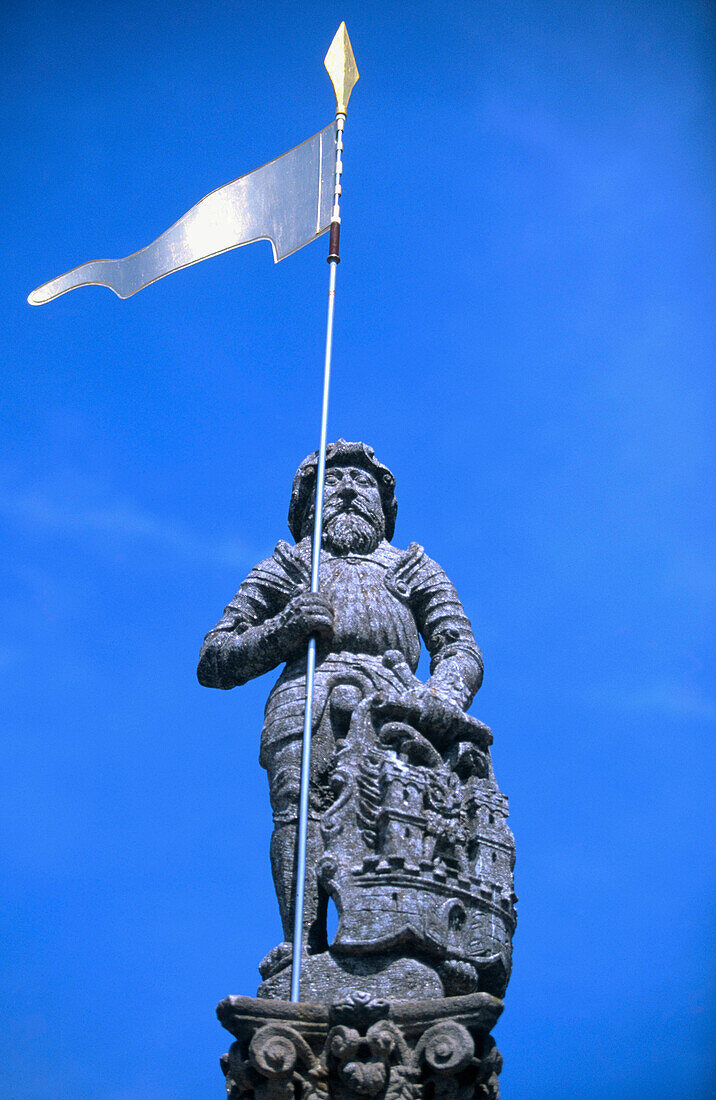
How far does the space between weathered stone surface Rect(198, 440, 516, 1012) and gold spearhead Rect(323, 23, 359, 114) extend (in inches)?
123

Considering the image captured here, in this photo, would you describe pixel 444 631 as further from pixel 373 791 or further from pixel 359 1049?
pixel 359 1049

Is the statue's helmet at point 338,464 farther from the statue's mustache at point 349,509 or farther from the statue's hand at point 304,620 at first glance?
the statue's hand at point 304,620

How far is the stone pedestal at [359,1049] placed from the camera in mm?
6219

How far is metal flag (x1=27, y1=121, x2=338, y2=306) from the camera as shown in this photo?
1064cm

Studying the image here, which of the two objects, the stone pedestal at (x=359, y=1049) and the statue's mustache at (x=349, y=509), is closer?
the stone pedestal at (x=359, y=1049)

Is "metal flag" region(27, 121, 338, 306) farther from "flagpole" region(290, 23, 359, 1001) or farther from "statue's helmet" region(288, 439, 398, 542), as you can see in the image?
"statue's helmet" region(288, 439, 398, 542)

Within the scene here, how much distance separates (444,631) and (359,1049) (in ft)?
12.8

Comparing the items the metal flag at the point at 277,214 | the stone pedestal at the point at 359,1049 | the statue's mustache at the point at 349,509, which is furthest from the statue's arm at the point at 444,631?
the stone pedestal at the point at 359,1049

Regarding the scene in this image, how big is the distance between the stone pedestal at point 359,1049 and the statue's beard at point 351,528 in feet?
13.8

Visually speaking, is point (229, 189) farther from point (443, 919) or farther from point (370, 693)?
point (443, 919)

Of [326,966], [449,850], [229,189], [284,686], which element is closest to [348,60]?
[229,189]

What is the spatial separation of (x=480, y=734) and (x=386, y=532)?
108 inches

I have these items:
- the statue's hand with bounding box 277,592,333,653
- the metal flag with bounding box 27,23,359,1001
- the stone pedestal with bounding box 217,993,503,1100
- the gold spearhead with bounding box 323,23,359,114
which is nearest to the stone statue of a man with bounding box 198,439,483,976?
the statue's hand with bounding box 277,592,333,653

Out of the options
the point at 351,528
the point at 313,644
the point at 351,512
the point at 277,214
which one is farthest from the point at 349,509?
the point at 277,214
